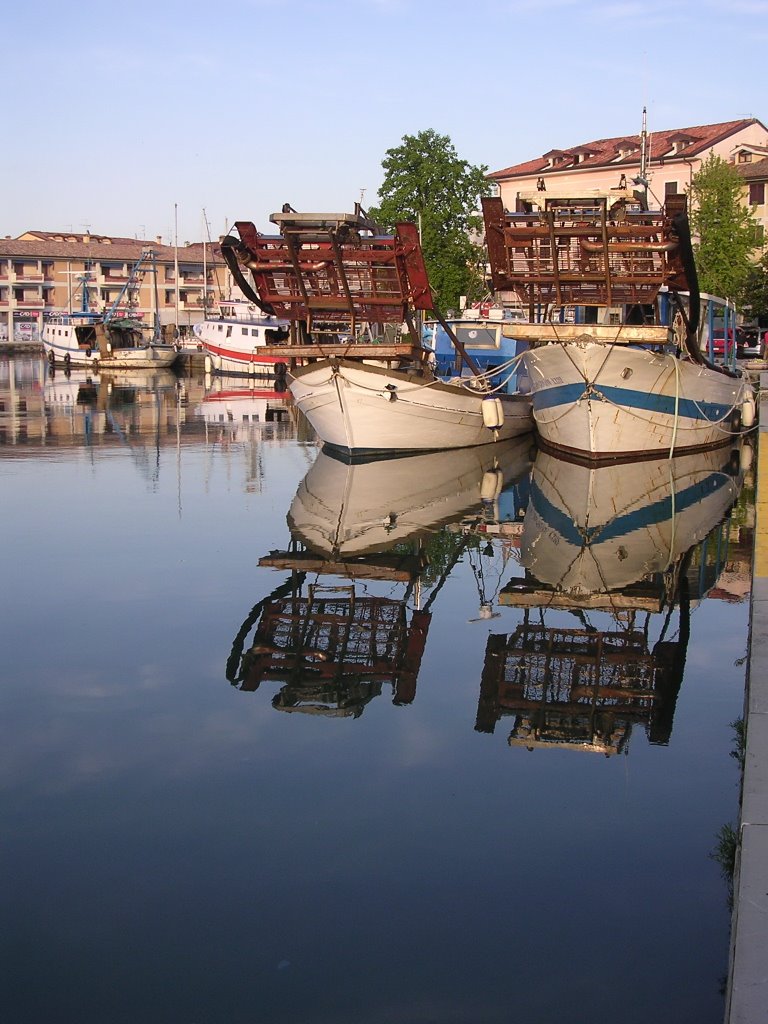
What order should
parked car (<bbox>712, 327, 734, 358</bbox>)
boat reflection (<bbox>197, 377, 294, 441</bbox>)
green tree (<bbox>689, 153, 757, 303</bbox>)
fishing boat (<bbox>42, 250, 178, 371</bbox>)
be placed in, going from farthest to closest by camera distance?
fishing boat (<bbox>42, 250, 178, 371</bbox>), green tree (<bbox>689, 153, 757, 303</bbox>), boat reflection (<bbox>197, 377, 294, 441</bbox>), parked car (<bbox>712, 327, 734, 358</bbox>)

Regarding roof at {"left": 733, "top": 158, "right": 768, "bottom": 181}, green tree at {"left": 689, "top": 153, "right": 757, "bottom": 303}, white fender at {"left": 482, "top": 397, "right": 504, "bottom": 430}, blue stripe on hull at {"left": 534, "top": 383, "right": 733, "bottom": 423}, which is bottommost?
white fender at {"left": 482, "top": 397, "right": 504, "bottom": 430}

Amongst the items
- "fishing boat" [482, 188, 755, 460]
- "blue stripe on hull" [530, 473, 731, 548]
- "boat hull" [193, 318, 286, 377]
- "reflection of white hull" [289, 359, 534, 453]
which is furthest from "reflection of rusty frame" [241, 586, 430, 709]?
"boat hull" [193, 318, 286, 377]

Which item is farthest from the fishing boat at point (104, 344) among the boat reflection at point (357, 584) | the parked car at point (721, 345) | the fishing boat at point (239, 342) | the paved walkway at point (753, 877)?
the paved walkway at point (753, 877)

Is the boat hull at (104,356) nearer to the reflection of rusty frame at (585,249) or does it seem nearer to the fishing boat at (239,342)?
the fishing boat at (239,342)

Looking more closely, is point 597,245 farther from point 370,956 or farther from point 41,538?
point 370,956

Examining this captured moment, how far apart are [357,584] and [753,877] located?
7.17m

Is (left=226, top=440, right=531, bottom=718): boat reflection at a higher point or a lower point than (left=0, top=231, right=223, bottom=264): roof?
lower

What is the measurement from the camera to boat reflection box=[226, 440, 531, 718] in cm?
840

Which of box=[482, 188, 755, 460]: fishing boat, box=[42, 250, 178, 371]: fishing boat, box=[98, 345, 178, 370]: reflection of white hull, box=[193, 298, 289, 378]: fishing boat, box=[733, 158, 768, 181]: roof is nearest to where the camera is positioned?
box=[482, 188, 755, 460]: fishing boat

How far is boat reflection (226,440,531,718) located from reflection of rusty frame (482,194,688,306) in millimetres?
3617

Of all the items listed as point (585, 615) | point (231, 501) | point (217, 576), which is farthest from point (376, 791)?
point (231, 501)

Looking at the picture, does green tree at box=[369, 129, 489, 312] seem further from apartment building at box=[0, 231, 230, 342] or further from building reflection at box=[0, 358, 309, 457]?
apartment building at box=[0, 231, 230, 342]

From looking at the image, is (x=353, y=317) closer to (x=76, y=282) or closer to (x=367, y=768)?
(x=367, y=768)

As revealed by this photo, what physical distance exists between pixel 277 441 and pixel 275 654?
1782 cm
